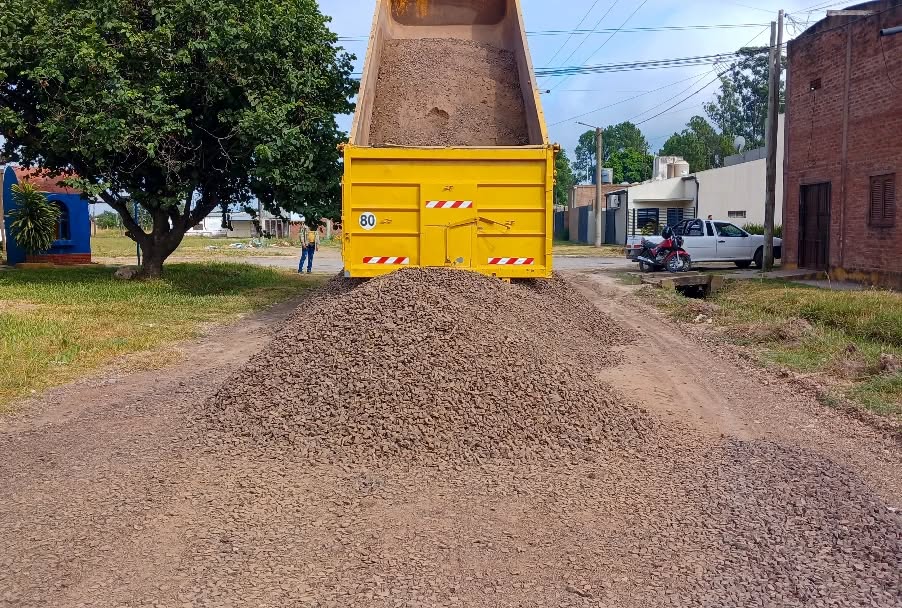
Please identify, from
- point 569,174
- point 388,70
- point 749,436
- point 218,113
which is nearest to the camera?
point 749,436

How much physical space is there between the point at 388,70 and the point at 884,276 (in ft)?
32.7

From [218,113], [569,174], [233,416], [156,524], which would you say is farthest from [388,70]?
[569,174]

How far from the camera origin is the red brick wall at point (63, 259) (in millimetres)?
23078

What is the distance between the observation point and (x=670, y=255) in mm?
21688

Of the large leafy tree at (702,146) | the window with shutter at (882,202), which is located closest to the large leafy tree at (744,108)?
the large leafy tree at (702,146)

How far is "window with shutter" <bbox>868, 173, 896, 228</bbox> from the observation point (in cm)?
1492

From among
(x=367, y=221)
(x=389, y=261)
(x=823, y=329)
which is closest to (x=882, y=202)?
(x=823, y=329)

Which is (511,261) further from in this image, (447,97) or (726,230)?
(726,230)

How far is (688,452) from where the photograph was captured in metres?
5.75

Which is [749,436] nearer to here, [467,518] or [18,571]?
[467,518]

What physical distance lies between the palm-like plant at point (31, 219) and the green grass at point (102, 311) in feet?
6.30

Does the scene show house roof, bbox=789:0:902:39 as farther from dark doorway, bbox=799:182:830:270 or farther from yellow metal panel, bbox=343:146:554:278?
yellow metal panel, bbox=343:146:554:278

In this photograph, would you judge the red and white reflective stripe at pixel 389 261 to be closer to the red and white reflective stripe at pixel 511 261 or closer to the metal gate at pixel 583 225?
the red and white reflective stripe at pixel 511 261

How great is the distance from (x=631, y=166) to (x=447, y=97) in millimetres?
70849
